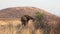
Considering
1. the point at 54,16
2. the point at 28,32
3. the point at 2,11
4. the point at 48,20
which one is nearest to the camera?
the point at 28,32

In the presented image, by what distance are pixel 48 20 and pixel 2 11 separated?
3069 millimetres

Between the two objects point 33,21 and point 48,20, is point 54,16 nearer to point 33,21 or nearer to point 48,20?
point 48,20

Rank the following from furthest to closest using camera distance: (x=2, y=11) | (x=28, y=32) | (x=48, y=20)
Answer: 1. (x=2, y=11)
2. (x=48, y=20)
3. (x=28, y=32)

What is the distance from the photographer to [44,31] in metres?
9.01

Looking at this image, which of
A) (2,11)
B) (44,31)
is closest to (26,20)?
(44,31)

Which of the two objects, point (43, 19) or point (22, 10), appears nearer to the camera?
point (43, 19)

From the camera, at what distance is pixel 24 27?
29.0 feet

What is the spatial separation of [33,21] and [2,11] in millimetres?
3128

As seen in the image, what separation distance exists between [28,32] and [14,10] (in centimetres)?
353

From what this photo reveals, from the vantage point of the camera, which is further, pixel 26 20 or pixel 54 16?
pixel 54 16

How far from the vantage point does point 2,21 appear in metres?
9.21

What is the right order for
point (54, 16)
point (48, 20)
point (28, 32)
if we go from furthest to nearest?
point (54, 16)
point (48, 20)
point (28, 32)

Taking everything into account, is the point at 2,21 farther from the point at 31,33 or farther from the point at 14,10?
the point at 14,10

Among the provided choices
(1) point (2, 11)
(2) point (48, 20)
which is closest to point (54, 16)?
(2) point (48, 20)
